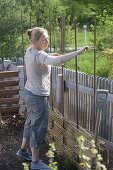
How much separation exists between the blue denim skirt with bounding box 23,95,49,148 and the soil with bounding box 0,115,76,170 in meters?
0.33

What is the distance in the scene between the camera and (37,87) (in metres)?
5.00

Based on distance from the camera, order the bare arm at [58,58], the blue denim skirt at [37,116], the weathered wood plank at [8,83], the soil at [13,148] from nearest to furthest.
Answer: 1. the bare arm at [58,58]
2. the blue denim skirt at [37,116]
3. the soil at [13,148]
4. the weathered wood plank at [8,83]

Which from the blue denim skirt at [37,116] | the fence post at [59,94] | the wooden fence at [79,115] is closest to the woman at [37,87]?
the blue denim skirt at [37,116]

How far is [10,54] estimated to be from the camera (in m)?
10.1

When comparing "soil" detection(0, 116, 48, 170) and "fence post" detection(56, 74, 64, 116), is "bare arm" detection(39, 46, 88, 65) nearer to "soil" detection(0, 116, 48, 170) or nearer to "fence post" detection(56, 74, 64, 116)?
"soil" detection(0, 116, 48, 170)

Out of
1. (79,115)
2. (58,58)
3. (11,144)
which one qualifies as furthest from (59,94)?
(58,58)

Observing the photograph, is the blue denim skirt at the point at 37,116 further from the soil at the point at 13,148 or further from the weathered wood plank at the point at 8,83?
the weathered wood plank at the point at 8,83

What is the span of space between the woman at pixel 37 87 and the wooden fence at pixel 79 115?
439mm

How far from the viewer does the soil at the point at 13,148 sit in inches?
212

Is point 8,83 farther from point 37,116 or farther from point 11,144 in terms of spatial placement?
point 37,116

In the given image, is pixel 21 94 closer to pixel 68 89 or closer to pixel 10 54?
pixel 68 89

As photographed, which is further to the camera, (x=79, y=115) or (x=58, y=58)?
(x=79, y=115)

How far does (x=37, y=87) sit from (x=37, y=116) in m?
0.33

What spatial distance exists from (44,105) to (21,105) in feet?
8.58
